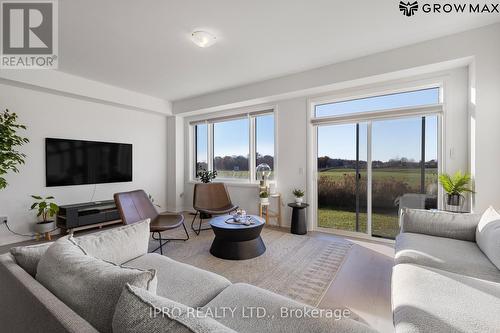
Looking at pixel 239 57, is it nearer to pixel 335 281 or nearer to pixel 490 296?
pixel 335 281

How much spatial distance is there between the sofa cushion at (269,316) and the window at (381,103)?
10.9 feet

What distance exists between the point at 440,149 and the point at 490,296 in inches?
97.1

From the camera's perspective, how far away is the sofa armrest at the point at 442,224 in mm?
2115

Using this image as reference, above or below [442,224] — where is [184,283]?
below

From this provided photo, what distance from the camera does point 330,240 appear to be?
3518mm

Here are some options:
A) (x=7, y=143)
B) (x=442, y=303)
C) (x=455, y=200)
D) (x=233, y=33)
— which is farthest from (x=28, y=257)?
(x=455, y=200)

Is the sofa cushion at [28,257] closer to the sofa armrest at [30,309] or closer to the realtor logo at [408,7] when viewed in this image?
the sofa armrest at [30,309]

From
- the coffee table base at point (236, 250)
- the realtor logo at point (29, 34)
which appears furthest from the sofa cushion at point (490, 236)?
the realtor logo at point (29, 34)

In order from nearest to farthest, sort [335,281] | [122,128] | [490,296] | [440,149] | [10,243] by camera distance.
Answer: [490,296] → [335,281] → [440,149] → [10,243] → [122,128]

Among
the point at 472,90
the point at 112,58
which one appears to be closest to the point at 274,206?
the point at 472,90

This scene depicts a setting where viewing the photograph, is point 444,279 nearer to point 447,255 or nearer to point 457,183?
point 447,255

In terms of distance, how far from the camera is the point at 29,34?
2613mm

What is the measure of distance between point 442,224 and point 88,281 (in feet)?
9.18

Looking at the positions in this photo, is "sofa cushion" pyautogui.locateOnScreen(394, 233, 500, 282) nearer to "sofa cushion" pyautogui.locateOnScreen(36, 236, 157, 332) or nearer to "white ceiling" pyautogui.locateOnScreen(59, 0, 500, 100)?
"sofa cushion" pyautogui.locateOnScreen(36, 236, 157, 332)
